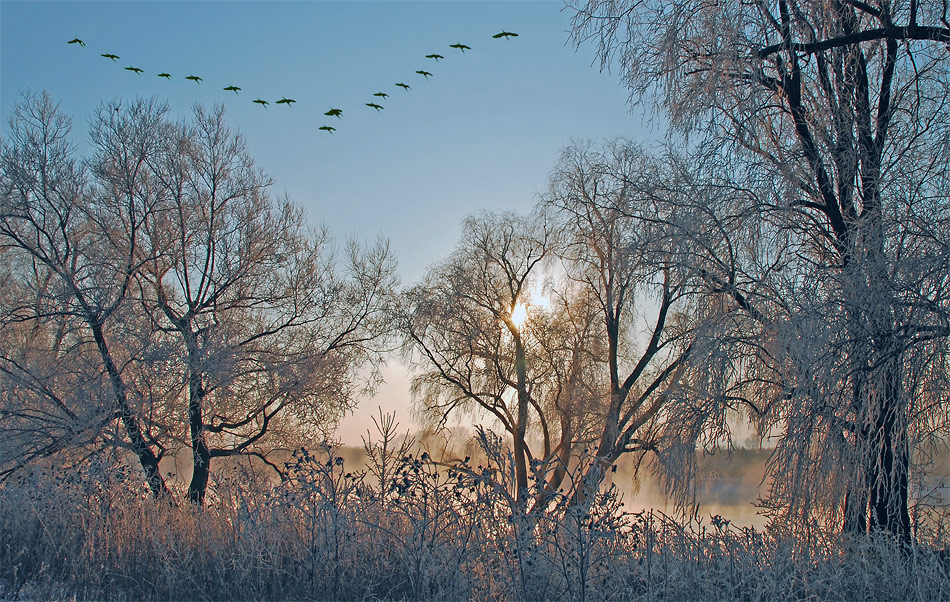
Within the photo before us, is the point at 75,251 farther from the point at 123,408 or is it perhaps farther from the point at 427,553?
the point at 427,553

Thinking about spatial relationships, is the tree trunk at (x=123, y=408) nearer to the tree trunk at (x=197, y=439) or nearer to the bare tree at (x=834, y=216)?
the tree trunk at (x=197, y=439)

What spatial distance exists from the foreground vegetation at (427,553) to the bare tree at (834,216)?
797mm

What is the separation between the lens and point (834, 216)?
720cm

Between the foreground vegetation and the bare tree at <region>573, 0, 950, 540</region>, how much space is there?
797 millimetres

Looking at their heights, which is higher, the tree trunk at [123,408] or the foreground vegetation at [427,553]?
the tree trunk at [123,408]

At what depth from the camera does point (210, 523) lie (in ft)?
18.0

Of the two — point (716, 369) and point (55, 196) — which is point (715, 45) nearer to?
point (716, 369)

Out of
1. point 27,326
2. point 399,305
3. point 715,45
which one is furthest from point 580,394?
point 27,326

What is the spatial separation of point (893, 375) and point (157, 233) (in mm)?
13529

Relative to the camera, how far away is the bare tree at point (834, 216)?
18.0ft

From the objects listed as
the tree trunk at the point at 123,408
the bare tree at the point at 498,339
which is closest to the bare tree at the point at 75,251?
the tree trunk at the point at 123,408

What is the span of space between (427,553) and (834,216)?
216 inches

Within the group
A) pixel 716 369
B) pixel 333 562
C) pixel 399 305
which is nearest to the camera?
pixel 333 562

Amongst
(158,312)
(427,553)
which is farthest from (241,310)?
(427,553)
